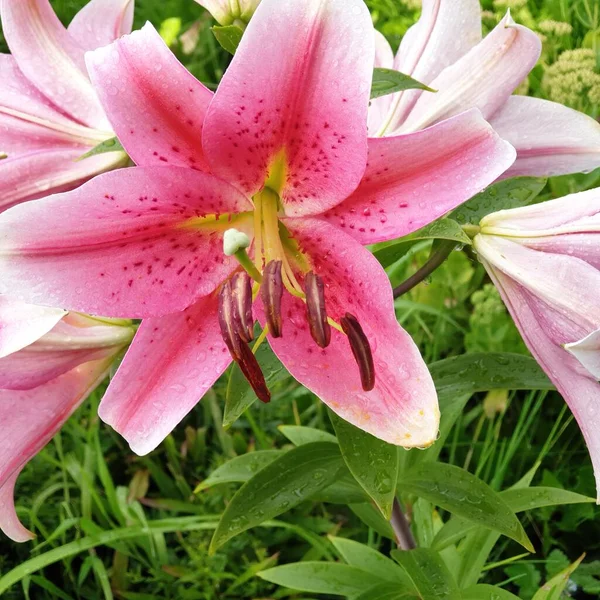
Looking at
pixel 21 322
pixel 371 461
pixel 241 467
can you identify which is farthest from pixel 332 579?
pixel 21 322

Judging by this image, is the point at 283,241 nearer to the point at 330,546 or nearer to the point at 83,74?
the point at 83,74

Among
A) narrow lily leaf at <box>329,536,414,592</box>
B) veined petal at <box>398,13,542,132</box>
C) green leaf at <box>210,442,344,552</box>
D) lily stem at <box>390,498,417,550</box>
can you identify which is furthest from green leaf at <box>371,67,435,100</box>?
narrow lily leaf at <box>329,536,414,592</box>

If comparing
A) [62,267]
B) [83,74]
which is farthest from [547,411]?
[62,267]

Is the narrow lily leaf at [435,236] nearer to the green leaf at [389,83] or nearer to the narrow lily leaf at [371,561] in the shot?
the green leaf at [389,83]

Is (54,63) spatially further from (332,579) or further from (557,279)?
(332,579)

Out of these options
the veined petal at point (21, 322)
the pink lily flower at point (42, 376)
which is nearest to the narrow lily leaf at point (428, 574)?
the pink lily flower at point (42, 376)

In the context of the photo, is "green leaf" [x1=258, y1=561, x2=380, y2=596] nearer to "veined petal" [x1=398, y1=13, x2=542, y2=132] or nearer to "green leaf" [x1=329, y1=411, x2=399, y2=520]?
"green leaf" [x1=329, y1=411, x2=399, y2=520]
